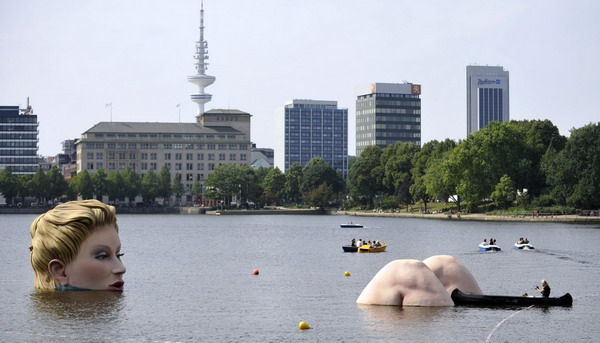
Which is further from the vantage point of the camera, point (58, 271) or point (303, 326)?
point (303, 326)

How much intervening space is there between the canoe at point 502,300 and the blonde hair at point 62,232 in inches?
732

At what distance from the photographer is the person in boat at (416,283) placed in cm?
4781

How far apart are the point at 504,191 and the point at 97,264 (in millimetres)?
151443

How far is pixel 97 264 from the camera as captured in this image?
155ft

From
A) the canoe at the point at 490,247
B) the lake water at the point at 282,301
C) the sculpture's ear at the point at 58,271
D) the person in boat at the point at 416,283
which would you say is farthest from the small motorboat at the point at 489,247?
the sculpture's ear at the point at 58,271

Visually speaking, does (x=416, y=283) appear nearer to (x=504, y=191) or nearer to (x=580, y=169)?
(x=580, y=169)

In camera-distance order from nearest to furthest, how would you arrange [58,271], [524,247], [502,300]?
[58,271]
[502,300]
[524,247]

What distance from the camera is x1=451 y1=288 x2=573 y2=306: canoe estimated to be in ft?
167

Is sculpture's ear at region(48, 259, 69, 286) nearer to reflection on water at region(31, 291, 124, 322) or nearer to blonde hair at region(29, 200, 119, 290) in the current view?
blonde hair at region(29, 200, 119, 290)

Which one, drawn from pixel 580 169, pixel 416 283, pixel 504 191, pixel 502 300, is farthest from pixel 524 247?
pixel 504 191

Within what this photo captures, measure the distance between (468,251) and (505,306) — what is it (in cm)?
5478

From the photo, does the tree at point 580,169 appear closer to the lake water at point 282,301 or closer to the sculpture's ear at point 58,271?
the lake water at point 282,301

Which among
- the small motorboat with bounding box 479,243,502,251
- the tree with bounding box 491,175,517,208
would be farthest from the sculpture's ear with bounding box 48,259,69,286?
the tree with bounding box 491,175,517,208

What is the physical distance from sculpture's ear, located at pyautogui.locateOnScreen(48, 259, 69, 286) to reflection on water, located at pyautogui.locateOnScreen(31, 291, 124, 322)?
1259 mm
